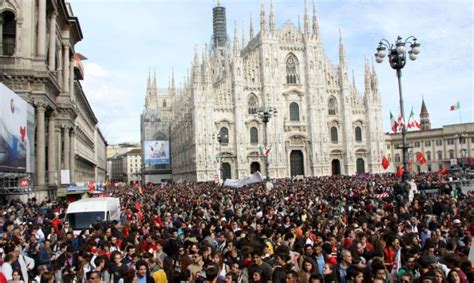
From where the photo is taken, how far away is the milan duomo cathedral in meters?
52.3

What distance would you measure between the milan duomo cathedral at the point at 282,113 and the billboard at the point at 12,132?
2891 centimetres

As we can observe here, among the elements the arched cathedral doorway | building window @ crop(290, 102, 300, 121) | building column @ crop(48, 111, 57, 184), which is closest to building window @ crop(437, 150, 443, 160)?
building window @ crop(290, 102, 300, 121)

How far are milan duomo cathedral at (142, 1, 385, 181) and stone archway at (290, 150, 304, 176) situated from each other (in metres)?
0.13

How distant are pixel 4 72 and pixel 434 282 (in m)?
24.8

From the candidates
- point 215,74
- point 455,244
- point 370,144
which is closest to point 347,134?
point 370,144

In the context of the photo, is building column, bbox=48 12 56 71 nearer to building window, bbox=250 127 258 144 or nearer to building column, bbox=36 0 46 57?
building column, bbox=36 0 46 57

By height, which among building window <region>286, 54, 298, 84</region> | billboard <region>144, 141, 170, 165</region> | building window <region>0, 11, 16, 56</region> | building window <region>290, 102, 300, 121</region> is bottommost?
billboard <region>144, 141, 170, 165</region>

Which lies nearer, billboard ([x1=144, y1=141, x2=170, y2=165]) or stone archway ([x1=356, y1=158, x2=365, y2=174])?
stone archway ([x1=356, y1=158, x2=365, y2=174])

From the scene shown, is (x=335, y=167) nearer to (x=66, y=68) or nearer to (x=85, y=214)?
(x=66, y=68)

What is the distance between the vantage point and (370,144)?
5841 cm

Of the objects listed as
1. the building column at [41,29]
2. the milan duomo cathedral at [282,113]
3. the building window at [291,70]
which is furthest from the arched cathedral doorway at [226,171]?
the building column at [41,29]

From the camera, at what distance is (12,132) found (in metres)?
21.3

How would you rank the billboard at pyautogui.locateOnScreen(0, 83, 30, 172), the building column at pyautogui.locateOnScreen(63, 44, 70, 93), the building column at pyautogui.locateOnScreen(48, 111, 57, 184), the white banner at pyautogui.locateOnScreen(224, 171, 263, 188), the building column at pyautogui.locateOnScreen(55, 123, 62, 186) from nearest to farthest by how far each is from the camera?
the billboard at pyautogui.locateOnScreen(0, 83, 30, 172) < the building column at pyautogui.locateOnScreen(48, 111, 57, 184) < the building column at pyautogui.locateOnScreen(55, 123, 62, 186) < the white banner at pyautogui.locateOnScreen(224, 171, 263, 188) < the building column at pyautogui.locateOnScreen(63, 44, 70, 93)

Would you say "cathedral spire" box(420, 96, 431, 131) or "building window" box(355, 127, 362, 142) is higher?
"cathedral spire" box(420, 96, 431, 131)
